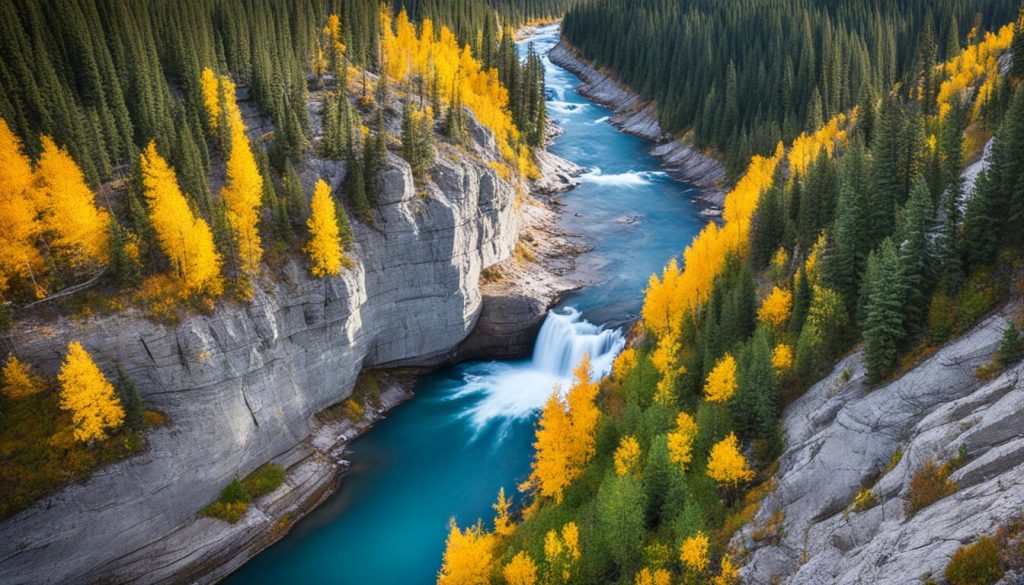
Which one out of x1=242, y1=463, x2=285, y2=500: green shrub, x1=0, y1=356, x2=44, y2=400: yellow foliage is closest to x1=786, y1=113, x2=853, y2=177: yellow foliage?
x1=242, y1=463, x2=285, y2=500: green shrub

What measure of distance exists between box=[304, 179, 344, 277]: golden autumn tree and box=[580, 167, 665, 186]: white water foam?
64412 millimetres

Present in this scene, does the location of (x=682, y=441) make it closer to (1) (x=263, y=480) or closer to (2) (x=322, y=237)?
(1) (x=263, y=480)

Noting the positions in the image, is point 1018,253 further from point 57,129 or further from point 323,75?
point 323,75

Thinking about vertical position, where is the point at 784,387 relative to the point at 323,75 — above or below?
below

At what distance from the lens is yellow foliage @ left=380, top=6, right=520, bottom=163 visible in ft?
299

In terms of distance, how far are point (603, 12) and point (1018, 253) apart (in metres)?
173

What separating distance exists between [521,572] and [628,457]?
989cm

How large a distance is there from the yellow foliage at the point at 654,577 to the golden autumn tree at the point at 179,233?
3495 cm

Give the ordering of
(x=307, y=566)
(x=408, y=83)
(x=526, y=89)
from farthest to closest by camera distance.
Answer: (x=526, y=89)
(x=408, y=83)
(x=307, y=566)

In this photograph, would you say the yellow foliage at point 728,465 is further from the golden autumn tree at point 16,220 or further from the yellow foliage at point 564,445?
the golden autumn tree at point 16,220

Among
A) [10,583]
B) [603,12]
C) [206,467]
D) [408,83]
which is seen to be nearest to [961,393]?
[206,467]

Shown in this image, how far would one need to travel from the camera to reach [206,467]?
156ft

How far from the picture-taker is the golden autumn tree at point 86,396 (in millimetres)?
41438

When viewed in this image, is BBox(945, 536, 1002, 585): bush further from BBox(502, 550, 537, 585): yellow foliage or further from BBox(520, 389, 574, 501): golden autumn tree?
BBox(520, 389, 574, 501): golden autumn tree
